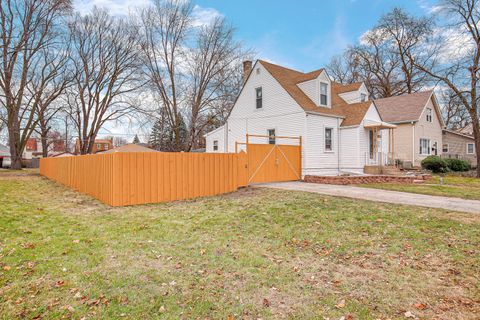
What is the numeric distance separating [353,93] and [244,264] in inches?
743

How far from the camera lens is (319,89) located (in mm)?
16906

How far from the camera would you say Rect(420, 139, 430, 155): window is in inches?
941

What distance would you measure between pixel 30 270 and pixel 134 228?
88.3 inches

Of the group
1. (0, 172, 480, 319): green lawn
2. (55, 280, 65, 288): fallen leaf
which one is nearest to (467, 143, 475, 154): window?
(0, 172, 480, 319): green lawn

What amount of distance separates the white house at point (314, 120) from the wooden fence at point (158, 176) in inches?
207

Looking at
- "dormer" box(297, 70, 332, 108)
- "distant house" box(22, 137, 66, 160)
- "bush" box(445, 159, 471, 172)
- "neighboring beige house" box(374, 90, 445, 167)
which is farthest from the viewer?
"distant house" box(22, 137, 66, 160)

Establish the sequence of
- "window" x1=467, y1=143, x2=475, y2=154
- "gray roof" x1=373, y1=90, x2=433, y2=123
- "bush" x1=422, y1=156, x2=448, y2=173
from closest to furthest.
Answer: "bush" x1=422, y1=156, x2=448, y2=173 < "gray roof" x1=373, y1=90, x2=433, y2=123 < "window" x1=467, y1=143, x2=475, y2=154

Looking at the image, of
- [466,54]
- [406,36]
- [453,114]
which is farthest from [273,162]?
[453,114]

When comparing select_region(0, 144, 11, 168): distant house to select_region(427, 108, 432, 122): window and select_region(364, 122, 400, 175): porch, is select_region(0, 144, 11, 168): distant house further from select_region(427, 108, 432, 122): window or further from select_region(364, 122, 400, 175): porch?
select_region(427, 108, 432, 122): window

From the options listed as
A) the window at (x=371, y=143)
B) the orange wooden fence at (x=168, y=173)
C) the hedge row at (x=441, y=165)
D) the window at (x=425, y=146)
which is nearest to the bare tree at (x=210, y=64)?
the window at (x=371, y=143)

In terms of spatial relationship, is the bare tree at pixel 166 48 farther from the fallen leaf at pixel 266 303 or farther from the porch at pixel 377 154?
the fallen leaf at pixel 266 303

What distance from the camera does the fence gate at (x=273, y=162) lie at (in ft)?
41.1

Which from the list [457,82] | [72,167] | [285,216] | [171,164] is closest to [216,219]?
[285,216]

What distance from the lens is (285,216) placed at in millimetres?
6777
